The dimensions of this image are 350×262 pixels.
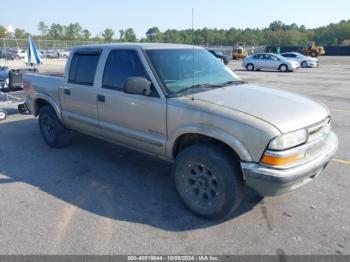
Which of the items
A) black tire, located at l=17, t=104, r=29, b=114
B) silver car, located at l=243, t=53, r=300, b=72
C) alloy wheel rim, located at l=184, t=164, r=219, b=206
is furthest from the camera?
silver car, located at l=243, t=53, r=300, b=72

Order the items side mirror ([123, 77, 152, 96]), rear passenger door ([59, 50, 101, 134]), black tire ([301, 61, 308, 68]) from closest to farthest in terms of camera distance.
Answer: side mirror ([123, 77, 152, 96])
rear passenger door ([59, 50, 101, 134])
black tire ([301, 61, 308, 68])

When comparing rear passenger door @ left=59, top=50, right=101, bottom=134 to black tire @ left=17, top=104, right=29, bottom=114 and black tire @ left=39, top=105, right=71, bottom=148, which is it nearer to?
black tire @ left=39, top=105, right=71, bottom=148

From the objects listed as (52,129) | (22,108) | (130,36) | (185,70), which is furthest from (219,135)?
(130,36)

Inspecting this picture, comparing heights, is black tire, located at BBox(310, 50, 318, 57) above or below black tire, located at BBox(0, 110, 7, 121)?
above

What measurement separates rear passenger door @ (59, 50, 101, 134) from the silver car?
22767mm

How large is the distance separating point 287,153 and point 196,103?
106cm

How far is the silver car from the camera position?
984 inches

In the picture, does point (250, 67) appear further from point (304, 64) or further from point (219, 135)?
point (219, 135)

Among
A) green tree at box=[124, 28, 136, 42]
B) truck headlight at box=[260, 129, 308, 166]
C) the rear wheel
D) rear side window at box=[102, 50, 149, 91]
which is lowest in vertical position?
the rear wheel

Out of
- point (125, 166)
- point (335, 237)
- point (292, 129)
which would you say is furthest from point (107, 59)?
point (335, 237)

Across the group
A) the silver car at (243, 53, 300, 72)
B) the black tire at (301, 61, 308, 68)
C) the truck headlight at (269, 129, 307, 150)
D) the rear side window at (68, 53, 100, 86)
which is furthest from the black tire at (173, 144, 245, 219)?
the black tire at (301, 61, 308, 68)

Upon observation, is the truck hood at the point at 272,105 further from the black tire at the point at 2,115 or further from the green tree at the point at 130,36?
the green tree at the point at 130,36

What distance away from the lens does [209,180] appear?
3.39 metres

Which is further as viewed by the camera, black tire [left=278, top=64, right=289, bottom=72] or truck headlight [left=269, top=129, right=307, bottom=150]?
black tire [left=278, top=64, right=289, bottom=72]
